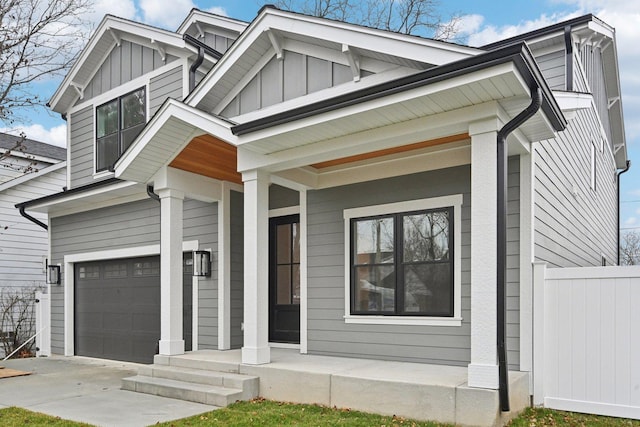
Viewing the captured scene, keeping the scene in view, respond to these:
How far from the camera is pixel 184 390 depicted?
602 cm

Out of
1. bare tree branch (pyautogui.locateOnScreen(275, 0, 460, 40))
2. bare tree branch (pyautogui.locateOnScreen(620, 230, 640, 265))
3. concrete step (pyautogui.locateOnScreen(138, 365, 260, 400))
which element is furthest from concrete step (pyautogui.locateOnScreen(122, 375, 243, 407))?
bare tree branch (pyautogui.locateOnScreen(620, 230, 640, 265))

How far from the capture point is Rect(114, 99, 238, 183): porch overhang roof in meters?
6.27

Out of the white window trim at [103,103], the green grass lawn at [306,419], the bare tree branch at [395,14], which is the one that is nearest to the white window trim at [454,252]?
the green grass lawn at [306,419]

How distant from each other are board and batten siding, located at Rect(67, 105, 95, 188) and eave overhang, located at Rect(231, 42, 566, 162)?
5674 mm

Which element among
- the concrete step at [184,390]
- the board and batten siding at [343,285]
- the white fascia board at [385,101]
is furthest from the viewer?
the board and batten siding at [343,285]

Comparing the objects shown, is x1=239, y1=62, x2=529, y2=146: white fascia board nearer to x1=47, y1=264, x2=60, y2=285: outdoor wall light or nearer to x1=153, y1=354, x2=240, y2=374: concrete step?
x1=153, y1=354, x2=240, y2=374: concrete step

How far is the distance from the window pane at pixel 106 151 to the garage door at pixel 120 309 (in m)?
1.83

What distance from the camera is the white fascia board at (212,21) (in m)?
10.1

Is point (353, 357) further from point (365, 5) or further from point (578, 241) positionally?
point (365, 5)

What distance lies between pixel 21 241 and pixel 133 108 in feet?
20.6

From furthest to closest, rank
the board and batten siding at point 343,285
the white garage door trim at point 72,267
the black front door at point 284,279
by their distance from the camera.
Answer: the white garage door trim at point 72,267 < the black front door at point 284,279 < the board and batten siding at point 343,285

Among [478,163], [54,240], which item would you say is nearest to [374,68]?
[478,163]

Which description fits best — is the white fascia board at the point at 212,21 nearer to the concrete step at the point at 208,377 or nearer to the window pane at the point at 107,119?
the window pane at the point at 107,119

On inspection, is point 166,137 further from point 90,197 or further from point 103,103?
point 103,103
